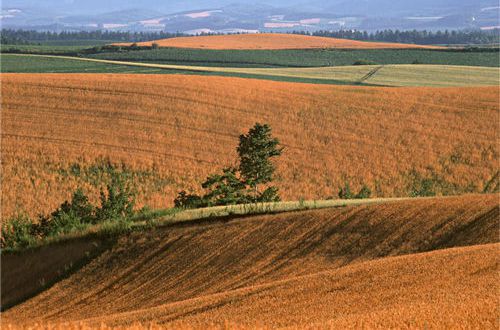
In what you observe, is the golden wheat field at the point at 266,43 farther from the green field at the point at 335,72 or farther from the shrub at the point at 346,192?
the shrub at the point at 346,192

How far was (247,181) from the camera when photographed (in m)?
41.3

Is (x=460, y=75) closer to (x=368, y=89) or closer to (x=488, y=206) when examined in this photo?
(x=368, y=89)

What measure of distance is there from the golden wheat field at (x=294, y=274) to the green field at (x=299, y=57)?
73.6 m

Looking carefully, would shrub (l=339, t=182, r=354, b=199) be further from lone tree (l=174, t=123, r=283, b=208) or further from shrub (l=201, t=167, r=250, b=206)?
shrub (l=201, t=167, r=250, b=206)

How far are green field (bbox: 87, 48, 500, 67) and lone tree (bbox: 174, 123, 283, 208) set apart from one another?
60089 mm

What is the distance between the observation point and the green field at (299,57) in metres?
106

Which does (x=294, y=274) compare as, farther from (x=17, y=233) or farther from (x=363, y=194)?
(x=363, y=194)

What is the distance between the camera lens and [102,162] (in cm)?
5366

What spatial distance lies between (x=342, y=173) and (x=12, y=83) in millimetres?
26193

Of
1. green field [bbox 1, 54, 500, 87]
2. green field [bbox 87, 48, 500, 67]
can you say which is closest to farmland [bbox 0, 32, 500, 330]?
green field [bbox 1, 54, 500, 87]

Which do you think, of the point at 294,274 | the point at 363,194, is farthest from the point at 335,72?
the point at 294,274

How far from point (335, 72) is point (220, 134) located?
33.4 m

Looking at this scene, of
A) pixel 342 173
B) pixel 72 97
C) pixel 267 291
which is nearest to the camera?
pixel 267 291

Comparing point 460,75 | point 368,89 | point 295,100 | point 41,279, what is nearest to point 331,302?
point 41,279
